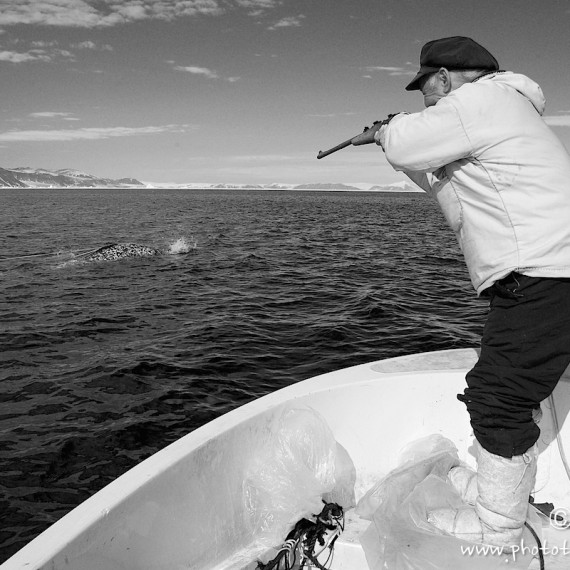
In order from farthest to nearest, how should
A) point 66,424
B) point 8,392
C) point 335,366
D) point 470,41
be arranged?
point 335,366 < point 8,392 < point 66,424 < point 470,41

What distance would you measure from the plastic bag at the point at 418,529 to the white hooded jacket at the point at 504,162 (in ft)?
5.34

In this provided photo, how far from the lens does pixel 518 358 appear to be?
3.09 m

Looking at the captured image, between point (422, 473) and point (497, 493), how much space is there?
37.1 inches

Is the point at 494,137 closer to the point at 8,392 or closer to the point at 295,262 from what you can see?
the point at 8,392

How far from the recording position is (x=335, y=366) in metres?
10.6

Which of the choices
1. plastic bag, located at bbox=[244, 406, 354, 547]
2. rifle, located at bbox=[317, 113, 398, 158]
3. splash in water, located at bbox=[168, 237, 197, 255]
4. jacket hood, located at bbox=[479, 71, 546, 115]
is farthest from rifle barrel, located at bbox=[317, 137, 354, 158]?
splash in water, located at bbox=[168, 237, 197, 255]

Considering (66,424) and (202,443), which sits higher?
(202,443)

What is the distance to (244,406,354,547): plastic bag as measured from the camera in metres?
3.82

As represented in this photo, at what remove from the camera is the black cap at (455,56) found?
10.2 feet

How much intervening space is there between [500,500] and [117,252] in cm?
2267

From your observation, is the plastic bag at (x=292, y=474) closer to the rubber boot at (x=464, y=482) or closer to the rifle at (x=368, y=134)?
the rubber boot at (x=464, y=482)

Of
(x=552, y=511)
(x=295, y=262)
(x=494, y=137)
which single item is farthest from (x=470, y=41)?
(x=295, y=262)

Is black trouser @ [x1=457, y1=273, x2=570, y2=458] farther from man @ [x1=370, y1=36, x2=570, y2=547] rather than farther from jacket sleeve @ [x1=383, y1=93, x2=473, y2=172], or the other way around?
jacket sleeve @ [x1=383, y1=93, x2=473, y2=172]

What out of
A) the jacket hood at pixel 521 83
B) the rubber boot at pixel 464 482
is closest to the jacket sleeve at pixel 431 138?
the jacket hood at pixel 521 83
